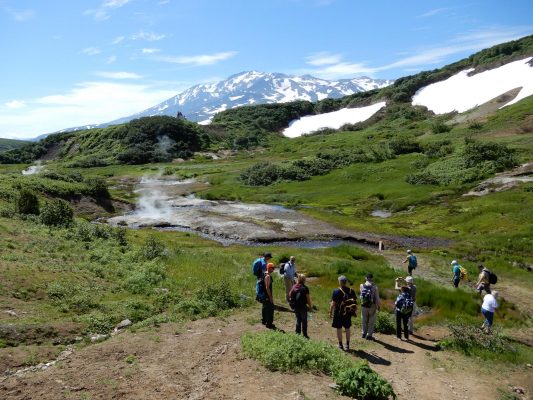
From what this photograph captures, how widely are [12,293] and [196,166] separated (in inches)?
5156

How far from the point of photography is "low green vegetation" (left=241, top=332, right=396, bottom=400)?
12984mm

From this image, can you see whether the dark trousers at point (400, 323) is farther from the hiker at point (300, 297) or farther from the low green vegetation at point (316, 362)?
the low green vegetation at point (316, 362)

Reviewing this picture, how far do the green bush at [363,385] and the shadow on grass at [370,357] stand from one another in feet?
13.9

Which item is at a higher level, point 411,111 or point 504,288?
point 411,111

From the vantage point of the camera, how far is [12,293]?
21297mm

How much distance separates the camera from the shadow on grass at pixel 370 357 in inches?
697

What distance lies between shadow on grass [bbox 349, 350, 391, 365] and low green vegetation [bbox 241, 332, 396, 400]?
212cm

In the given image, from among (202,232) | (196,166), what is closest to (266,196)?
(202,232)

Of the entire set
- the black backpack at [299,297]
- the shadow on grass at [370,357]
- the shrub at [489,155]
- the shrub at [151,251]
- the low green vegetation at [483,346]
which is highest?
the shrub at [489,155]

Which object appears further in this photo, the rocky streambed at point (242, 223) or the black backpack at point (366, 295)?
the rocky streambed at point (242, 223)

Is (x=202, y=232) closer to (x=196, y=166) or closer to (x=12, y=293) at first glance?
(x=12, y=293)

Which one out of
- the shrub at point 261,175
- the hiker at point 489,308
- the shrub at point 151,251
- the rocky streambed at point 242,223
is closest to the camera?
the hiker at point 489,308

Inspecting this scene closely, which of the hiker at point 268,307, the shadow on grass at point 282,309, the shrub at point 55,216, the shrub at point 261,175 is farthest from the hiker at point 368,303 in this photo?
the shrub at point 261,175

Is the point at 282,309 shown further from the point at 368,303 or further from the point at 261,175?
Result: the point at 261,175
